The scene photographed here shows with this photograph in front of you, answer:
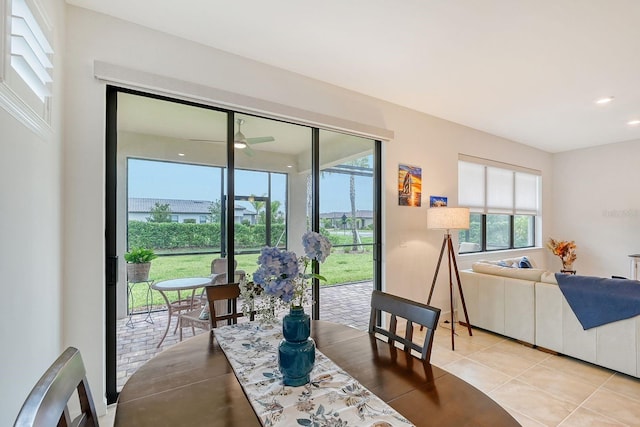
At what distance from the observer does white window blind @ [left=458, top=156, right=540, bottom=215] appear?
458cm

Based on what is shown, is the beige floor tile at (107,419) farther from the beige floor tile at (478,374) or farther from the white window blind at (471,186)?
the white window blind at (471,186)

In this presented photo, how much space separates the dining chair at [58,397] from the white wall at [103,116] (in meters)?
1.39

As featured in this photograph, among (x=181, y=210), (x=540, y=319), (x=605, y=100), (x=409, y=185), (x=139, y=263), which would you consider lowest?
(x=540, y=319)

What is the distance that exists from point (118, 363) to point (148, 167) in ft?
4.95

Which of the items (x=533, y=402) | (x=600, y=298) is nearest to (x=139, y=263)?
(x=533, y=402)

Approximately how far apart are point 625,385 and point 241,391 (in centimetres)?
322

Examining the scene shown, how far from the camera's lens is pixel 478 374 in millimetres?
2643

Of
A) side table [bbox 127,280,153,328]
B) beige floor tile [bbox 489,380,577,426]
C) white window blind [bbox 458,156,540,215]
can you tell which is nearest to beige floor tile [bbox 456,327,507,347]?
beige floor tile [bbox 489,380,577,426]

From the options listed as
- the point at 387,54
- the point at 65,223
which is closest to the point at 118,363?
the point at 65,223

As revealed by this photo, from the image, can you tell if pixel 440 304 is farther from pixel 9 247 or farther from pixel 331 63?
pixel 9 247

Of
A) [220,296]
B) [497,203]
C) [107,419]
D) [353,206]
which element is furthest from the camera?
[497,203]

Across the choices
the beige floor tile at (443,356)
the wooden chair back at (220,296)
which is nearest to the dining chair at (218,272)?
the wooden chair back at (220,296)

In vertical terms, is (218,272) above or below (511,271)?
above

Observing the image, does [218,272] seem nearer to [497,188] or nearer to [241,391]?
[241,391]
